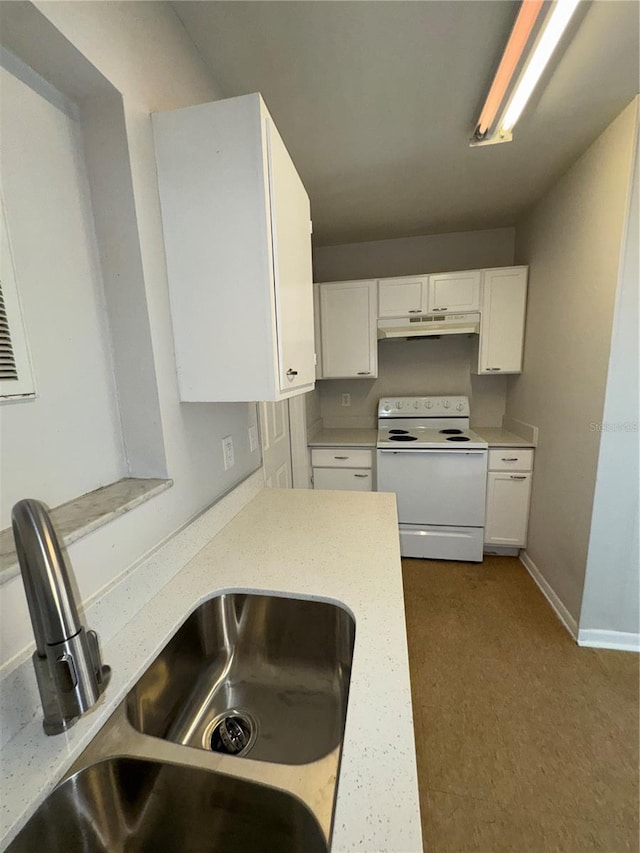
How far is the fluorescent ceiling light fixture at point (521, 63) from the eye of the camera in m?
0.97

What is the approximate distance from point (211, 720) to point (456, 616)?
5.58 feet

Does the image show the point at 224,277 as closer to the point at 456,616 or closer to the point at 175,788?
the point at 175,788

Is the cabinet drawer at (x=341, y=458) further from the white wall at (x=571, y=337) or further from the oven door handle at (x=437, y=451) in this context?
the white wall at (x=571, y=337)

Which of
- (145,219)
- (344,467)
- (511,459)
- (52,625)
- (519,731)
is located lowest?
(519,731)

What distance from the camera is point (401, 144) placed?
167 cm

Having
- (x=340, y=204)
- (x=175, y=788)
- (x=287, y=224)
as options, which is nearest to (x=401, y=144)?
(x=340, y=204)

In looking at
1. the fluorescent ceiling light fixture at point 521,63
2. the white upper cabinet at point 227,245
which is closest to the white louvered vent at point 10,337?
the white upper cabinet at point 227,245

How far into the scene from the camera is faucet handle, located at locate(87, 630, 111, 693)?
0.60 metres

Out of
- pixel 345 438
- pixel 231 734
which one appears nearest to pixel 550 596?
pixel 345 438

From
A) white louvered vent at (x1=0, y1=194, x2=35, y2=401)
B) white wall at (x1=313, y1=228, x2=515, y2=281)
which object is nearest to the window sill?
white louvered vent at (x1=0, y1=194, x2=35, y2=401)

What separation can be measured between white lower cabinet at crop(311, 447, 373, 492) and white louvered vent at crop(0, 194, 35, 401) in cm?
218

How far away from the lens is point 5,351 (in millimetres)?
680

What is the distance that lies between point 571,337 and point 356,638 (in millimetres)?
2055

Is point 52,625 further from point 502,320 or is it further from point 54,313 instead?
point 502,320
